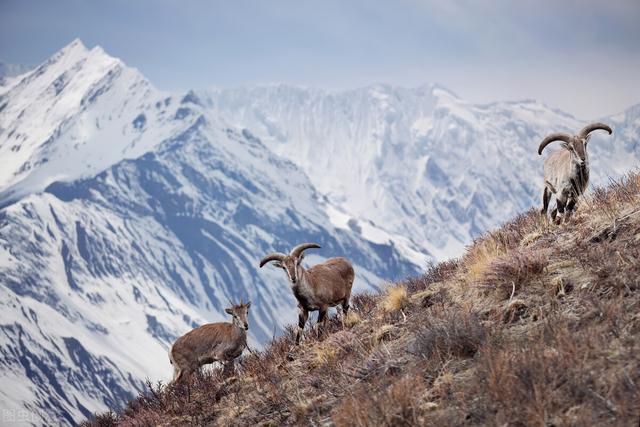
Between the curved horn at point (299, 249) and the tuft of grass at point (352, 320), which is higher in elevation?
the curved horn at point (299, 249)

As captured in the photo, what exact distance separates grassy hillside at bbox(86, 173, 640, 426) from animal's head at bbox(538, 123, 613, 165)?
1.15 meters

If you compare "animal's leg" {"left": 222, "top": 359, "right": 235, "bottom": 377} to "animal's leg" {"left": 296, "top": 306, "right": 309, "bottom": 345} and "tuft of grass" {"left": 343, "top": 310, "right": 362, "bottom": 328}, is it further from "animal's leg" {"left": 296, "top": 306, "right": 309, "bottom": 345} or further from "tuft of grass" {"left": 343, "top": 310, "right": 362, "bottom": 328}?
"tuft of grass" {"left": 343, "top": 310, "right": 362, "bottom": 328}

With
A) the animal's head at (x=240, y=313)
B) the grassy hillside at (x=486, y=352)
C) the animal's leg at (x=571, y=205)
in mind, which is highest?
the animal's head at (x=240, y=313)

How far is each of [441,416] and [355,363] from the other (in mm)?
2862

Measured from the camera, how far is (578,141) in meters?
15.0

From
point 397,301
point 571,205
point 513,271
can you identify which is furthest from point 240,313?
point 513,271

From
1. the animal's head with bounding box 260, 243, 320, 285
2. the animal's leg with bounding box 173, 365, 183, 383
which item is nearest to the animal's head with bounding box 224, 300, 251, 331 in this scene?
the animal's leg with bounding box 173, 365, 183, 383

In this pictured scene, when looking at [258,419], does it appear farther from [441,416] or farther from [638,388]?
[638,388]

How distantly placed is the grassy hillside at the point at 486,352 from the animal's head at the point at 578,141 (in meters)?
1.15

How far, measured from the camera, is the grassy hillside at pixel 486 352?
6.97 meters

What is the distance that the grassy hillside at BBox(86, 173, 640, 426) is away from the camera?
22.9 ft

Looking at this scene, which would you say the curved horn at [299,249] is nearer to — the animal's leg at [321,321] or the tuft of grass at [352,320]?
the animal's leg at [321,321]

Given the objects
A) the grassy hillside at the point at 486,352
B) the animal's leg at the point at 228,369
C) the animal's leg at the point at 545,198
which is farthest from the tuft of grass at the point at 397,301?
the animal's leg at the point at 545,198

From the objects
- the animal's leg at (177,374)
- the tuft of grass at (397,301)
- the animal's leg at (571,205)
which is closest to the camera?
the tuft of grass at (397,301)
